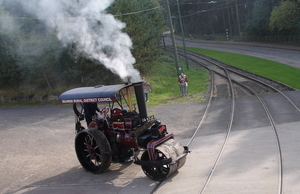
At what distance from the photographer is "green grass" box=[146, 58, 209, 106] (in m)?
18.2

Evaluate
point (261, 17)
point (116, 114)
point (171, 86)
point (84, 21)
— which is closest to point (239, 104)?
point (116, 114)

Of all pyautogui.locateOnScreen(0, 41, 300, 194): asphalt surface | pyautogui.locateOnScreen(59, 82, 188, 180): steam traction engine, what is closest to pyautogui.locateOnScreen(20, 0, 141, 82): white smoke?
pyautogui.locateOnScreen(0, 41, 300, 194): asphalt surface

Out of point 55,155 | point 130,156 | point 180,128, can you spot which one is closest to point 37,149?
point 55,155

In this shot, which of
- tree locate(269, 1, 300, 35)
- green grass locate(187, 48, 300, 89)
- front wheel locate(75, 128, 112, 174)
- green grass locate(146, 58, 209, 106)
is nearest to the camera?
front wheel locate(75, 128, 112, 174)

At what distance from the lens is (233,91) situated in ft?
60.6

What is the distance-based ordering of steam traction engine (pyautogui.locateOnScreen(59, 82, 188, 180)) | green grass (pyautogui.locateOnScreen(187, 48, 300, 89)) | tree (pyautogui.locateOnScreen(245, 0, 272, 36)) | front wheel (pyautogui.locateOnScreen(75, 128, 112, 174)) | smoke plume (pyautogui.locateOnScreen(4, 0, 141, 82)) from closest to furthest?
steam traction engine (pyautogui.locateOnScreen(59, 82, 188, 180)), front wheel (pyautogui.locateOnScreen(75, 128, 112, 174)), smoke plume (pyautogui.locateOnScreen(4, 0, 141, 82)), green grass (pyautogui.locateOnScreen(187, 48, 300, 89)), tree (pyautogui.locateOnScreen(245, 0, 272, 36))

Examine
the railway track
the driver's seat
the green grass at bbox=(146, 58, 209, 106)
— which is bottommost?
the railway track

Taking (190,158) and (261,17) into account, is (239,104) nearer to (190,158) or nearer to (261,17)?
(190,158)

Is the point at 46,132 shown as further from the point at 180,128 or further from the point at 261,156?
the point at 261,156

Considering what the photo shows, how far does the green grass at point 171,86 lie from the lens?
18250 millimetres

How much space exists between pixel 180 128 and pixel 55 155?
4771 millimetres

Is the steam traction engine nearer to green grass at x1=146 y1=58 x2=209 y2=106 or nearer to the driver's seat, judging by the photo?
the driver's seat

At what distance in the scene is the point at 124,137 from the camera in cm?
Answer: 805

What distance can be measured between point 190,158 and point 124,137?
1.97m
